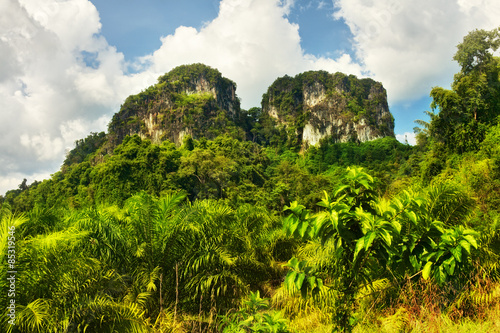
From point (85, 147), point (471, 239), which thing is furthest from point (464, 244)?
point (85, 147)

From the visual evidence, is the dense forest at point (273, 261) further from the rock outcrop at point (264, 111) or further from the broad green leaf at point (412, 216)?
the rock outcrop at point (264, 111)

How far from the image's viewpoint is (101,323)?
404cm

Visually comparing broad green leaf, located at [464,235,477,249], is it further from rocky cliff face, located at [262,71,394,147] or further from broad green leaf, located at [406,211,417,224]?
rocky cliff face, located at [262,71,394,147]

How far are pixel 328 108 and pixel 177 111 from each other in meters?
41.3

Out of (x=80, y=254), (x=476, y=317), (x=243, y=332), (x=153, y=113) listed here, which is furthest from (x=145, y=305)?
(x=153, y=113)

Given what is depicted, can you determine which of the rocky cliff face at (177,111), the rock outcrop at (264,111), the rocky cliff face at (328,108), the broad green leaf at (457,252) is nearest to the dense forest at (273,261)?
the broad green leaf at (457,252)

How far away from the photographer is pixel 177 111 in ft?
227

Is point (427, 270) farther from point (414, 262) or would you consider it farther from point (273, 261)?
point (273, 261)

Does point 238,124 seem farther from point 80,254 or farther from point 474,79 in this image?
point 80,254

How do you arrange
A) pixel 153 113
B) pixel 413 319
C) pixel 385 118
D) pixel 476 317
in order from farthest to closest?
pixel 385 118
pixel 153 113
pixel 476 317
pixel 413 319

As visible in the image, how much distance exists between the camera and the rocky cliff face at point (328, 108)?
80.3 m

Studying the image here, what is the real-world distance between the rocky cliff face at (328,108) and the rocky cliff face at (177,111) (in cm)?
1998

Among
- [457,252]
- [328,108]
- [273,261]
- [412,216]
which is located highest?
[328,108]

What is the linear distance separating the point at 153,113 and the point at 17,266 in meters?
70.9
